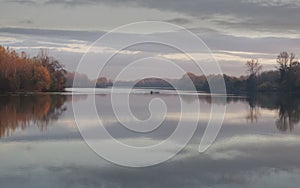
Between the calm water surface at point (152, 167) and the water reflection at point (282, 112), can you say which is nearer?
the calm water surface at point (152, 167)

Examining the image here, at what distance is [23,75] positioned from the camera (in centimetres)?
6519

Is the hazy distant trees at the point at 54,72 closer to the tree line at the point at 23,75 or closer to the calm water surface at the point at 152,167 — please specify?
the tree line at the point at 23,75

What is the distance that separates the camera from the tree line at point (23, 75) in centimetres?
6081

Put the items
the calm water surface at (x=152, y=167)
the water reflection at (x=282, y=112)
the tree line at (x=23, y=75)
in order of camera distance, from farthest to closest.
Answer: the tree line at (x=23, y=75) → the water reflection at (x=282, y=112) → the calm water surface at (x=152, y=167)

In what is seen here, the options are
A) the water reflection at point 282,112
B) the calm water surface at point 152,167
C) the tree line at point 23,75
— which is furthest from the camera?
the tree line at point 23,75

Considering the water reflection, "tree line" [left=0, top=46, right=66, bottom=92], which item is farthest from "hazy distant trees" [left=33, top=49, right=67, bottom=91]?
the water reflection

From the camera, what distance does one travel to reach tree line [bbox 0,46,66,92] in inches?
2394

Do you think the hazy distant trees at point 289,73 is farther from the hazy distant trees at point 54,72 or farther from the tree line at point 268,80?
the hazy distant trees at point 54,72

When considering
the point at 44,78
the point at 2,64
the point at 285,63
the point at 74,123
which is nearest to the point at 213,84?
the point at 285,63

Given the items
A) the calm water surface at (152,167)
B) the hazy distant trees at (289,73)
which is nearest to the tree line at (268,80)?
the hazy distant trees at (289,73)

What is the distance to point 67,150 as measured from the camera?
1345 cm

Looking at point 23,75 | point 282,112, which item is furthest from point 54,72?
point 282,112

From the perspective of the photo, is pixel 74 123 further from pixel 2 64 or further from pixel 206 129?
pixel 2 64

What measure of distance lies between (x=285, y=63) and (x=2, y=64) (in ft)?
178
